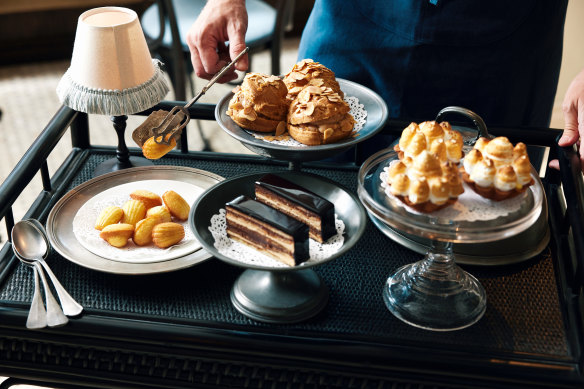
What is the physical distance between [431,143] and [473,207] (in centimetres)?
9

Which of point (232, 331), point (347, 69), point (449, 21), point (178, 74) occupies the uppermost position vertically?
point (449, 21)

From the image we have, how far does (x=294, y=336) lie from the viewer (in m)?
0.80

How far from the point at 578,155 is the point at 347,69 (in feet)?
1.49

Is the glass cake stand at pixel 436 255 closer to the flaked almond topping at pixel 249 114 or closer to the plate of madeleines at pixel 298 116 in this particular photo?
the plate of madeleines at pixel 298 116

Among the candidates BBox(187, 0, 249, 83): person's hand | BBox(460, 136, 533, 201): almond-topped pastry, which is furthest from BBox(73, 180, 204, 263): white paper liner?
BBox(460, 136, 533, 201): almond-topped pastry

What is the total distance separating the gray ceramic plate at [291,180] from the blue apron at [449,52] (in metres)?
0.34

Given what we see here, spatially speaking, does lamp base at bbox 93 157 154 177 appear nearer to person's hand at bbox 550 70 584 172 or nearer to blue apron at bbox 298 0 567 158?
blue apron at bbox 298 0 567 158

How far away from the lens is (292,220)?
78cm

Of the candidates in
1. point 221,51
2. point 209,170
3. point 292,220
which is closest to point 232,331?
point 292,220

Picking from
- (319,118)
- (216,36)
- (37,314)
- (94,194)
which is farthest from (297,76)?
(37,314)

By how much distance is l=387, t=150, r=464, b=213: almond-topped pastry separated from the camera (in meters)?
0.74

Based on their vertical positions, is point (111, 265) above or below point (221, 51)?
below

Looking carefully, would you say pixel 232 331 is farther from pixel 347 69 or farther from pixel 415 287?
pixel 347 69

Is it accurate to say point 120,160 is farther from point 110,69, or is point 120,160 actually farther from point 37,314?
point 37,314
